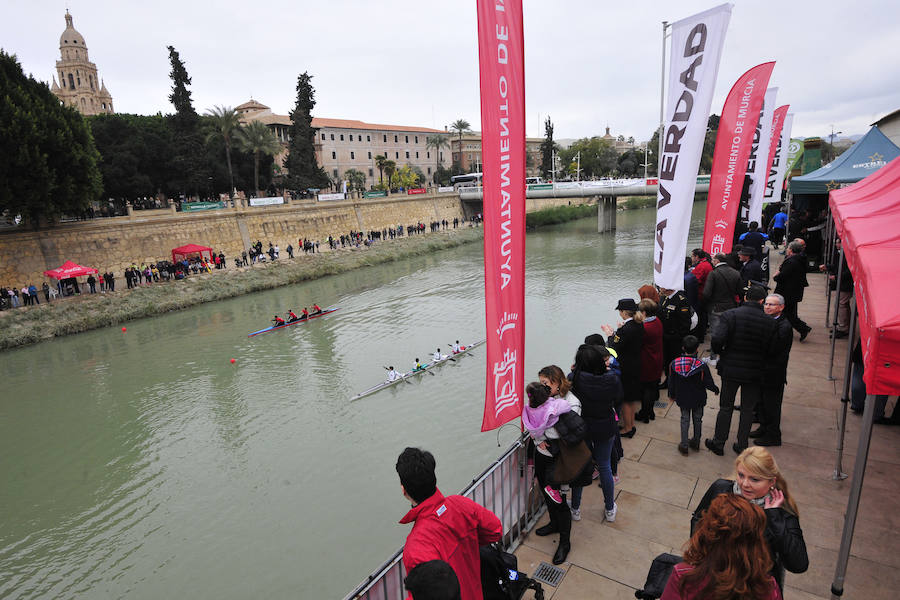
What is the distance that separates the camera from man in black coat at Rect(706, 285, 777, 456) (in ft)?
16.2

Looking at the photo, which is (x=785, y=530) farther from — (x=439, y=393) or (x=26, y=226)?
(x=26, y=226)

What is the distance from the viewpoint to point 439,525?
8.44 ft

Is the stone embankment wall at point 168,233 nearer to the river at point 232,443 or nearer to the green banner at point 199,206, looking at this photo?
the green banner at point 199,206

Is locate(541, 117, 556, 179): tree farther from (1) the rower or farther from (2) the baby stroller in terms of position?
(2) the baby stroller

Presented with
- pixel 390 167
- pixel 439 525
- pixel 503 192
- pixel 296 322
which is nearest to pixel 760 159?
pixel 503 192

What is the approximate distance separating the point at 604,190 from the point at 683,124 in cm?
3904

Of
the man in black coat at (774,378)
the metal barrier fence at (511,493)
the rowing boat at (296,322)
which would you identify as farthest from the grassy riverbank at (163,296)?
the man in black coat at (774,378)

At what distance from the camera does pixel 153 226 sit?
3167 cm

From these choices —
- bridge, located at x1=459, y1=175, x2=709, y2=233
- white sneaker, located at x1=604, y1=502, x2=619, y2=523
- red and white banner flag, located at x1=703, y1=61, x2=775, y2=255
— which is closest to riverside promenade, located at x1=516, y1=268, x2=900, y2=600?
white sneaker, located at x1=604, y1=502, x2=619, y2=523

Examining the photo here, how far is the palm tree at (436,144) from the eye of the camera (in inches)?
3366

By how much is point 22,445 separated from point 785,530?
16.3 metres

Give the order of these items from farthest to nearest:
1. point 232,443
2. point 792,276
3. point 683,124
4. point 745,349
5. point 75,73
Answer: point 75,73
point 232,443
point 792,276
point 683,124
point 745,349

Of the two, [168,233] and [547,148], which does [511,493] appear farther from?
[547,148]

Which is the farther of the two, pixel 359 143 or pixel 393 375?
pixel 359 143
